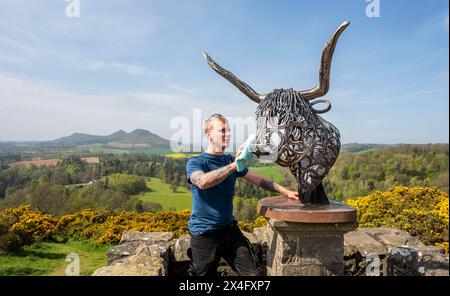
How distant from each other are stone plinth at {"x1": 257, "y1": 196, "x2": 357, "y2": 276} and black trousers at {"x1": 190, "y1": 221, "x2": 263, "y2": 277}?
42 cm

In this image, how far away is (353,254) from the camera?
4316mm

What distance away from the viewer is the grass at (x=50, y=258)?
4.91 m

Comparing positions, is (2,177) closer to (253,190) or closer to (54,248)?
(54,248)

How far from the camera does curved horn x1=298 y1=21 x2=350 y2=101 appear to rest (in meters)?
3.05

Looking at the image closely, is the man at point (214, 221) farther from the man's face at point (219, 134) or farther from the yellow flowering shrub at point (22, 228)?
the yellow flowering shrub at point (22, 228)

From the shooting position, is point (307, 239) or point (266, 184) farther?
point (266, 184)

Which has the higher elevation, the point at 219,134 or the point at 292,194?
the point at 219,134

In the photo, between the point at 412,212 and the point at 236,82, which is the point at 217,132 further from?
the point at 412,212

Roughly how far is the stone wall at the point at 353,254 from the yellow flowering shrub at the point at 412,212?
6.23 ft

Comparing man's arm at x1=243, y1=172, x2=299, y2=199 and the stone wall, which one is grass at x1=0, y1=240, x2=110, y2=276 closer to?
the stone wall

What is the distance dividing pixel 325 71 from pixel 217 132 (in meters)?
1.26

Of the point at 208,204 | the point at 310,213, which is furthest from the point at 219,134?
the point at 310,213

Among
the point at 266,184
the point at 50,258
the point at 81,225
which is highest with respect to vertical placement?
the point at 266,184
